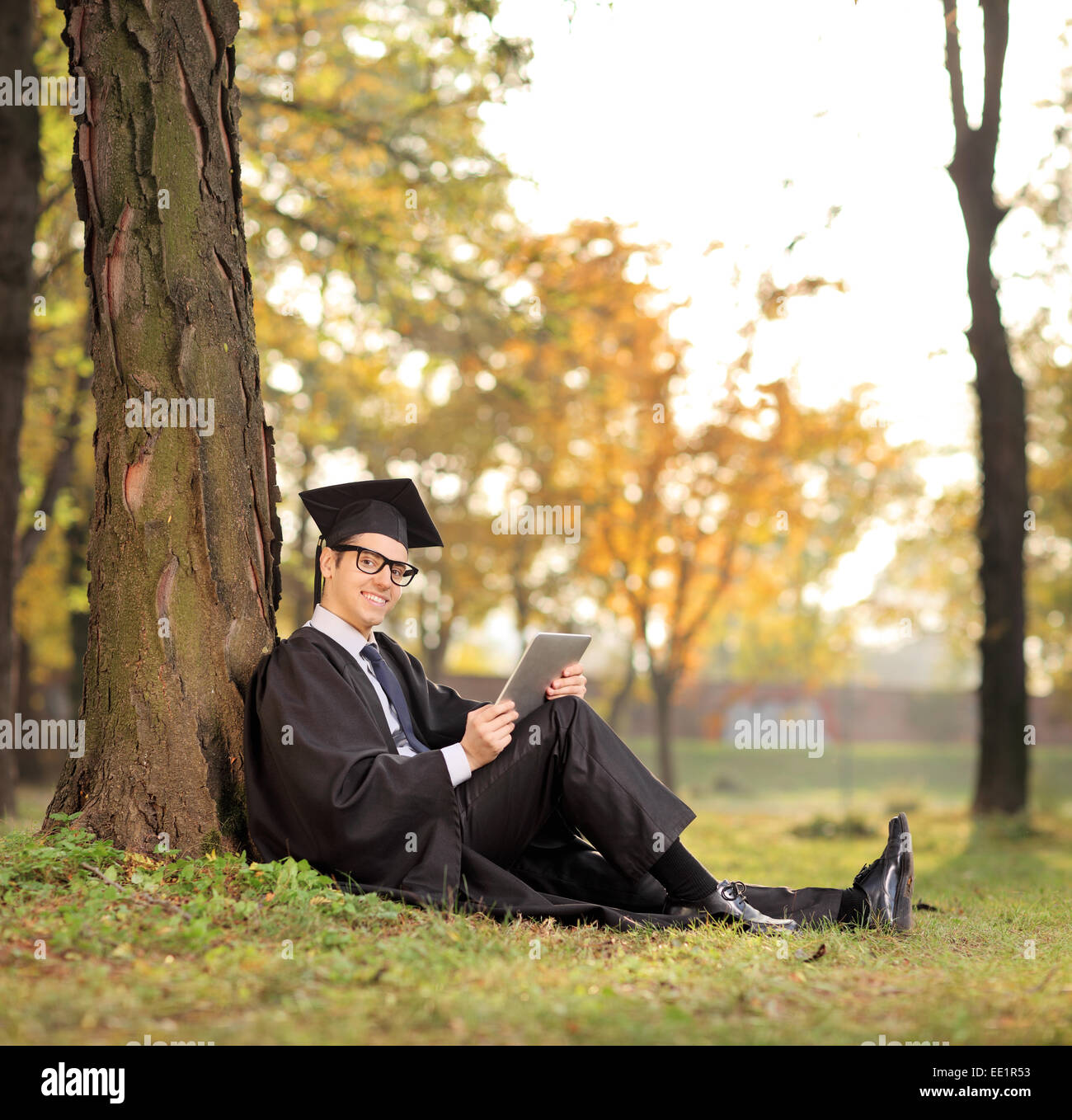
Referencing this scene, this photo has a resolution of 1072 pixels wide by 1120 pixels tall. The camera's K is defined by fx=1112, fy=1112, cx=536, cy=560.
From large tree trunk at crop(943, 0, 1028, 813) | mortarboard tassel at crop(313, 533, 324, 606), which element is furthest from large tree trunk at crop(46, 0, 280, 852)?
large tree trunk at crop(943, 0, 1028, 813)

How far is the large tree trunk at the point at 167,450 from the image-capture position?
4199 millimetres

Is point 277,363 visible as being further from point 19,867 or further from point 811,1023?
point 811,1023

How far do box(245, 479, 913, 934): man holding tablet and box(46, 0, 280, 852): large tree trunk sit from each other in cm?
25

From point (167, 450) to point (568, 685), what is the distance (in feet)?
5.96

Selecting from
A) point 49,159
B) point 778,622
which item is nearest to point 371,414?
point 49,159

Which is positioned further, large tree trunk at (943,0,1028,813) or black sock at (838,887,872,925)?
large tree trunk at (943,0,1028,813)

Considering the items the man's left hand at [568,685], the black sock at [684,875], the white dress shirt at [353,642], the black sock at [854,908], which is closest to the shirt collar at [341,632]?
the white dress shirt at [353,642]

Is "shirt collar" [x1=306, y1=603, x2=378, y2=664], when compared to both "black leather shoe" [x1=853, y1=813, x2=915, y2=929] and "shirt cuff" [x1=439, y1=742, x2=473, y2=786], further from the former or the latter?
"black leather shoe" [x1=853, y1=813, x2=915, y2=929]

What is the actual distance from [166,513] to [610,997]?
2512mm

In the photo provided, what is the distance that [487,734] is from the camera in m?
3.89

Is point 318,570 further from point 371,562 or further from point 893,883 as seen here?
point 893,883

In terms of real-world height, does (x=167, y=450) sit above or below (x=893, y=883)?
above

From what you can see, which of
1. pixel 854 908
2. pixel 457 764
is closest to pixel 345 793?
pixel 457 764

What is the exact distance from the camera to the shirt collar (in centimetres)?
431
